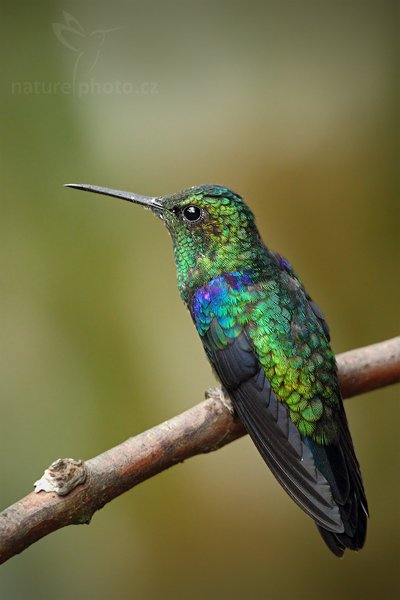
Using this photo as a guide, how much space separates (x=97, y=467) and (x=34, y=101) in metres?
2.06

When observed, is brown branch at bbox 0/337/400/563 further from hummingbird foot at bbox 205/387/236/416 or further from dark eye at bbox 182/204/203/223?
dark eye at bbox 182/204/203/223

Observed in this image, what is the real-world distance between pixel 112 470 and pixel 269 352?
1.70 feet

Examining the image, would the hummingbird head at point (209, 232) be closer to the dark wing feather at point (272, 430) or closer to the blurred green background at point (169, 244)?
the dark wing feather at point (272, 430)

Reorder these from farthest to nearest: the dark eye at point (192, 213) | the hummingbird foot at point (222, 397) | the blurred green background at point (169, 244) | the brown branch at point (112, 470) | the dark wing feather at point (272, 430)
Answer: the blurred green background at point (169, 244)
the dark eye at point (192, 213)
the hummingbird foot at point (222, 397)
the dark wing feather at point (272, 430)
the brown branch at point (112, 470)

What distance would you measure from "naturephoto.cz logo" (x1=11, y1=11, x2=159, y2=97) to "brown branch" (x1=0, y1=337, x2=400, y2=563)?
1768mm

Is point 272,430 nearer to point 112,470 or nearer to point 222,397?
point 222,397

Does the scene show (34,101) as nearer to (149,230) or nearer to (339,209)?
(149,230)

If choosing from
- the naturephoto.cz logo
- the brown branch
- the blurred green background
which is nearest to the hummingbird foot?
the brown branch

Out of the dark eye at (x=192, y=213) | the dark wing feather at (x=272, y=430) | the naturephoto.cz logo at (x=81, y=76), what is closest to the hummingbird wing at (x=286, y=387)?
the dark wing feather at (x=272, y=430)

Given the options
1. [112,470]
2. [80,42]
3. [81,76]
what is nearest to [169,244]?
[81,76]

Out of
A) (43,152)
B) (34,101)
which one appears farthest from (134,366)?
(34,101)

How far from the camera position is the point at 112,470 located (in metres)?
1.58

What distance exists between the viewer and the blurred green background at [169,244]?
10.3 ft

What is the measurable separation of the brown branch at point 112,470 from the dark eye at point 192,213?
475mm
